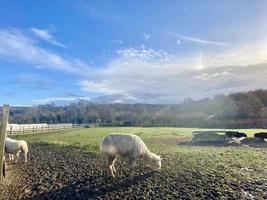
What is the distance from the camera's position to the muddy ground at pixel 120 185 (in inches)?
395

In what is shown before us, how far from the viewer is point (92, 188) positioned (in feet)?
35.8

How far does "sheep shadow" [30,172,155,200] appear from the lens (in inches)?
399

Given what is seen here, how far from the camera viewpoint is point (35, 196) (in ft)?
33.3

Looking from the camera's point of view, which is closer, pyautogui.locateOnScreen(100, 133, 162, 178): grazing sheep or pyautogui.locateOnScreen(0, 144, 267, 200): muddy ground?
pyautogui.locateOnScreen(0, 144, 267, 200): muddy ground

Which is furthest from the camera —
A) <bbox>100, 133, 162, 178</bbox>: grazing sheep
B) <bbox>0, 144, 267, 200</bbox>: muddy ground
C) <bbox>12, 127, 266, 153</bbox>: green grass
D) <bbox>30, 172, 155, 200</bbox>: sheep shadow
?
<bbox>12, 127, 266, 153</bbox>: green grass

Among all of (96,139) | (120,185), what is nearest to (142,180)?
(120,185)

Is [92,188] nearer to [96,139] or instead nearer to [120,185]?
[120,185]

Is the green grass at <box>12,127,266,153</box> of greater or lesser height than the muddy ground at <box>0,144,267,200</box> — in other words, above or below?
above

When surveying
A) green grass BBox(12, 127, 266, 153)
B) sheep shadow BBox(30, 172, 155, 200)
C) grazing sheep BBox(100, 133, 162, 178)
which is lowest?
sheep shadow BBox(30, 172, 155, 200)

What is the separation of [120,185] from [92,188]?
3.49ft

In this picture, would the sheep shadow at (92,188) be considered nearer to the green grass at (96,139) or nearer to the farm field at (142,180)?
the farm field at (142,180)

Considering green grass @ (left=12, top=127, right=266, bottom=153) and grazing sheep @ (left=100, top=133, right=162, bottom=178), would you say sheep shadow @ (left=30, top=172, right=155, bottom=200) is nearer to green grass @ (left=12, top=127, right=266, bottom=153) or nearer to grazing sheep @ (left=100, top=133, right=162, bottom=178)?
grazing sheep @ (left=100, top=133, right=162, bottom=178)

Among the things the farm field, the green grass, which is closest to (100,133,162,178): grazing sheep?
the farm field

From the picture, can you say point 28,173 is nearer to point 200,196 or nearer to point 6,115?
point 6,115
